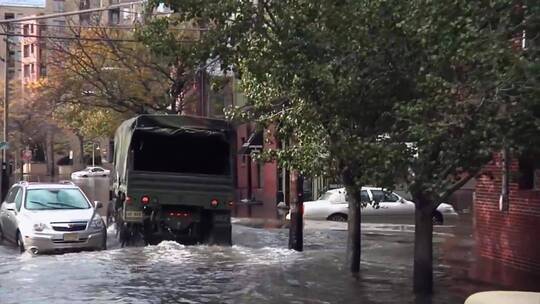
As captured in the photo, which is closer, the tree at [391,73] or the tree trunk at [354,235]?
the tree at [391,73]

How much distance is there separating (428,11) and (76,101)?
33.3m

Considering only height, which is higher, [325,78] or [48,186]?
[325,78]

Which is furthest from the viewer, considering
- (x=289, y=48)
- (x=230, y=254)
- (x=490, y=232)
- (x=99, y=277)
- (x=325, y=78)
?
(x=230, y=254)

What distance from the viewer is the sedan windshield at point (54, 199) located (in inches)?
668

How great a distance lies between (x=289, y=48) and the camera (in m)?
9.20

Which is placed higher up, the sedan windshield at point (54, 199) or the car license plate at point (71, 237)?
A: the sedan windshield at point (54, 199)

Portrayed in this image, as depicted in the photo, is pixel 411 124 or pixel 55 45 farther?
pixel 55 45

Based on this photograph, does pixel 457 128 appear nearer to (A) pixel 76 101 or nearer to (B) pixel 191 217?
(B) pixel 191 217

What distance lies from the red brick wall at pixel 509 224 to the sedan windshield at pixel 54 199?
325 inches

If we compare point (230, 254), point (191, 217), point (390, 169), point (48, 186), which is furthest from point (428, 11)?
point (48, 186)

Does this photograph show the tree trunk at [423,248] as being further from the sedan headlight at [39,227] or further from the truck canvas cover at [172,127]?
the sedan headlight at [39,227]

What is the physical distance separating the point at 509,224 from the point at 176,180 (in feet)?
22.3

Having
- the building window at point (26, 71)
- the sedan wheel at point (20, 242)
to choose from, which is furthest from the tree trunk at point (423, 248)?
the building window at point (26, 71)

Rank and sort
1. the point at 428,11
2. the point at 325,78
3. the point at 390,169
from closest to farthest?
the point at 428,11
the point at 390,169
the point at 325,78
